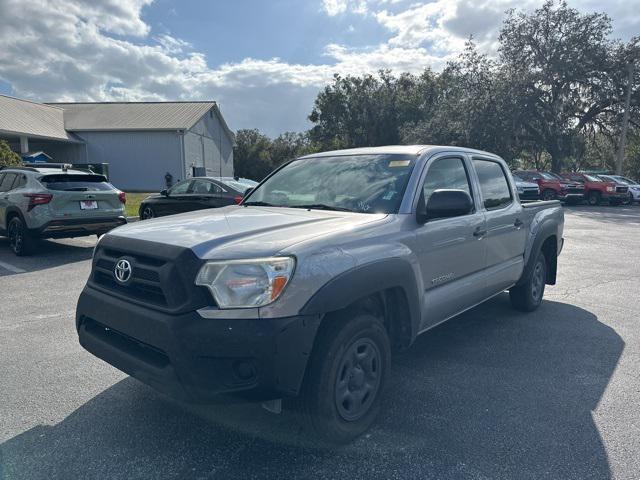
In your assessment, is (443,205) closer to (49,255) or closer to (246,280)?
(246,280)

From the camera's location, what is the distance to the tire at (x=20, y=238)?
884 centimetres

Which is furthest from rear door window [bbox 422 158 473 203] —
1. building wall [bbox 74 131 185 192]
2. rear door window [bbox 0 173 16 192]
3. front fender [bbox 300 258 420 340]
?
building wall [bbox 74 131 185 192]

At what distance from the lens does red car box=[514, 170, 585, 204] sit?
24844 millimetres

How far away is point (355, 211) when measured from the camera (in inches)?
137

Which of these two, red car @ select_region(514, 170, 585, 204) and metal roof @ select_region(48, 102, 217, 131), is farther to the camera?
metal roof @ select_region(48, 102, 217, 131)

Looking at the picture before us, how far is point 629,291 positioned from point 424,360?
14.1 feet

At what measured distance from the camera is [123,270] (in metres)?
2.88

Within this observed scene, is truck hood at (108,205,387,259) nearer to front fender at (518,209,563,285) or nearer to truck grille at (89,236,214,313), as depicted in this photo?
truck grille at (89,236,214,313)

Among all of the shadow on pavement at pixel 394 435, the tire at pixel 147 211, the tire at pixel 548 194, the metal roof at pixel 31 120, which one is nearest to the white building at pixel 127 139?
the metal roof at pixel 31 120

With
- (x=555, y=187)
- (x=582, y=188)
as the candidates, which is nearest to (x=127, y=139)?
(x=555, y=187)

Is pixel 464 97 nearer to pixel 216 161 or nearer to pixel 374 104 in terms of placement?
pixel 374 104

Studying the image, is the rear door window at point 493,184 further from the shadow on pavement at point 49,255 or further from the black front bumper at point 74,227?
the black front bumper at point 74,227

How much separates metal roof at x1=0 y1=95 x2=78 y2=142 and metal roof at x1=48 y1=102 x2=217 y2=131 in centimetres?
85

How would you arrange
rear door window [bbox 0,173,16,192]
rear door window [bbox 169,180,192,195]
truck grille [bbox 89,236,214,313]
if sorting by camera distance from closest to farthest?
truck grille [bbox 89,236,214,313]
rear door window [bbox 0,173,16,192]
rear door window [bbox 169,180,192,195]
